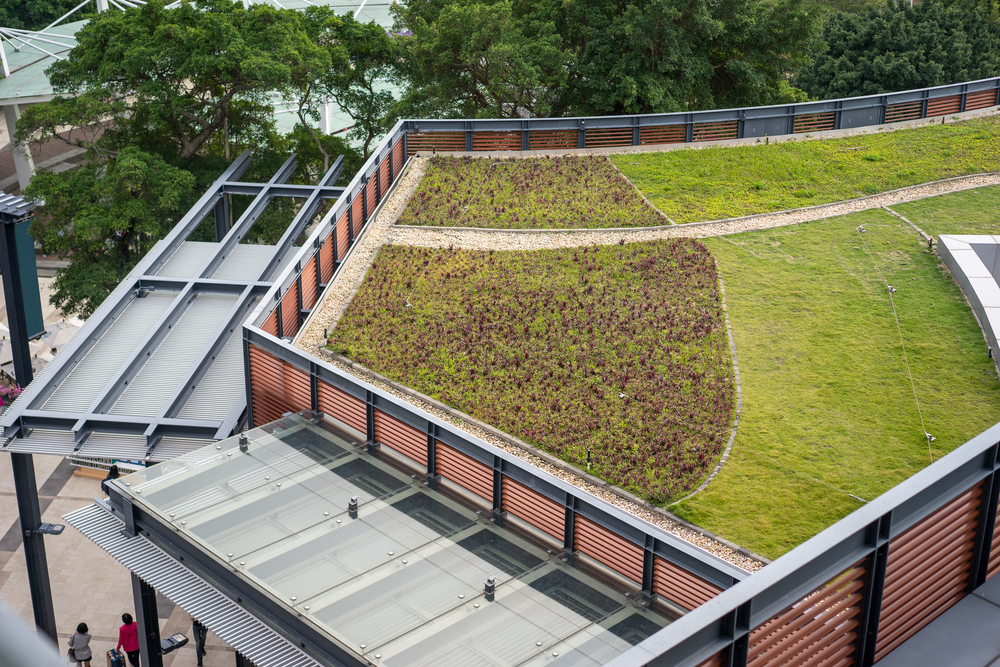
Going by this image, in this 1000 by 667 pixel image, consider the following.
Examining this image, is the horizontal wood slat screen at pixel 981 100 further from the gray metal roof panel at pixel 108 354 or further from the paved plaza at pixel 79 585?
the paved plaza at pixel 79 585

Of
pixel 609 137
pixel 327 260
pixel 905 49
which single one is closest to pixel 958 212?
pixel 609 137

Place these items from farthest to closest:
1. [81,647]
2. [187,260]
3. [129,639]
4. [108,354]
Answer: [187,260], [108,354], [81,647], [129,639]

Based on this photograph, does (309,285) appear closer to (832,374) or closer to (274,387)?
Answer: (274,387)

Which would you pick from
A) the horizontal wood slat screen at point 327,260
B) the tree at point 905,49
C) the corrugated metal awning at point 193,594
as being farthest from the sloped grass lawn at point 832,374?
the tree at point 905,49

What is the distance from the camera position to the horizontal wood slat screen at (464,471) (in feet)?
41.3

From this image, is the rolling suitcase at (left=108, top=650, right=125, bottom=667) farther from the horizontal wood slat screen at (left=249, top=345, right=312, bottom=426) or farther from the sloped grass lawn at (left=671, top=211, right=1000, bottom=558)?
the sloped grass lawn at (left=671, top=211, right=1000, bottom=558)

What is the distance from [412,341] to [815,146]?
13.9 meters

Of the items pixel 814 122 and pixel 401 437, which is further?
pixel 814 122

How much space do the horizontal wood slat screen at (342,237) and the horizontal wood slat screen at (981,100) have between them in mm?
18832

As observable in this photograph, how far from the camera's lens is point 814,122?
27562mm

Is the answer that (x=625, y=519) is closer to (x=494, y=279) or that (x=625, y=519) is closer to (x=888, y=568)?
(x=888, y=568)

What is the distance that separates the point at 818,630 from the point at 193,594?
8.19 meters

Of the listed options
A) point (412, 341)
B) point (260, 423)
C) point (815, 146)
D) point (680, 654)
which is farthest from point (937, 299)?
point (680, 654)

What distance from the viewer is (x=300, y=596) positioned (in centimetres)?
1088
